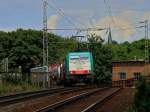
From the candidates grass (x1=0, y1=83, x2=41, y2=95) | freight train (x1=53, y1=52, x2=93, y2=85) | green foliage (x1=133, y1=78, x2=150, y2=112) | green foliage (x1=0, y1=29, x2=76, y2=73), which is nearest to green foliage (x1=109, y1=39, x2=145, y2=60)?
green foliage (x1=0, y1=29, x2=76, y2=73)

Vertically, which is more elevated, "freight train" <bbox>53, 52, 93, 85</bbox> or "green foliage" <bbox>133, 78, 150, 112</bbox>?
"freight train" <bbox>53, 52, 93, 85</bbox>

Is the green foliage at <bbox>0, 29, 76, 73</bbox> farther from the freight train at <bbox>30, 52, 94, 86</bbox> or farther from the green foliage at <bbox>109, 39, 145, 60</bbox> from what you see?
the freight train at <bbox>30, 52, 94, 86</bbox>

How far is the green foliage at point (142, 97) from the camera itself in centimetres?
1688

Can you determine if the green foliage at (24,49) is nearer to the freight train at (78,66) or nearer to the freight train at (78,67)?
the freight train at (78,67)

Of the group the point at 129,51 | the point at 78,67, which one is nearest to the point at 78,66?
the point at 78,67

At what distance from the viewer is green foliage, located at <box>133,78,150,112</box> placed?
1688 cm

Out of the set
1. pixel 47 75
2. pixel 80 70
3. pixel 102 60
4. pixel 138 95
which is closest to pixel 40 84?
pixel 47 75

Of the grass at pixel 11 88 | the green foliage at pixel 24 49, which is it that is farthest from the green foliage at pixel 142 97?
the green foliage at pixel 24 49

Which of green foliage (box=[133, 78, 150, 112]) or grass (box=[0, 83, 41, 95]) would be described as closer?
green foliage (box=[133, 78, 150, 112])

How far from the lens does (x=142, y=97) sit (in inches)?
692

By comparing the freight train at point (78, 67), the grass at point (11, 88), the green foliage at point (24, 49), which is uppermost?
the green foliage at point (24, 49)

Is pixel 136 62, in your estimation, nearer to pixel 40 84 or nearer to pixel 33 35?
pixel 33 35

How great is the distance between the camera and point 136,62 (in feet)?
324

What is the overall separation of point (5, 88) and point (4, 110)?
70.0 feet
